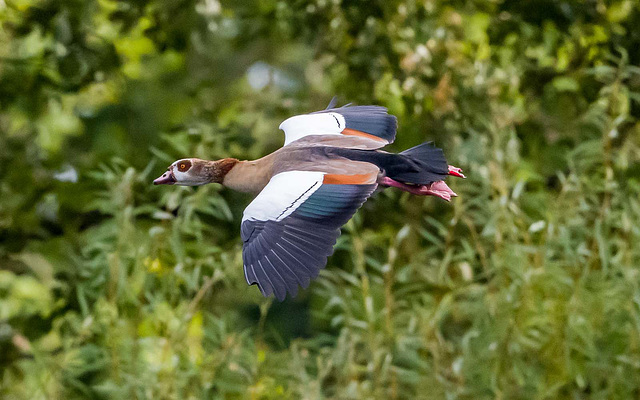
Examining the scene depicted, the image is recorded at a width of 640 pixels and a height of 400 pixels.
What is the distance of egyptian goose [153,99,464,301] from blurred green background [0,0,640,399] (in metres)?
1.12

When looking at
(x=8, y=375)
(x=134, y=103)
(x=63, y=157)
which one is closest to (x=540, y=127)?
(x=134, y=103)

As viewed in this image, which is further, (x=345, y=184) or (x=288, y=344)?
(x=288, y=344)

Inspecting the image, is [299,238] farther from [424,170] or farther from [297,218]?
[424,170]

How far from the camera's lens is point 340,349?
288 cm

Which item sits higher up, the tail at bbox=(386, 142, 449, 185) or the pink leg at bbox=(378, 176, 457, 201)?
the tail at bbox=(386, 142, 449, 185)

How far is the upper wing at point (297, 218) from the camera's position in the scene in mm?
1428

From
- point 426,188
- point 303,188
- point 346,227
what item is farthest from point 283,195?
point 346,227

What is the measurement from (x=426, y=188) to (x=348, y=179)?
219 mm

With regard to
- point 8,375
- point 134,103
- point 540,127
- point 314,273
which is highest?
point 314,273

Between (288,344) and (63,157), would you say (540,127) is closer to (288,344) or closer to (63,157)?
(288,344)

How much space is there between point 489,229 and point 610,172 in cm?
52

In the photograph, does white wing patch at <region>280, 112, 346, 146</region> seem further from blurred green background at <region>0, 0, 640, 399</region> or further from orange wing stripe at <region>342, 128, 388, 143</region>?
blurred green background at <region>0, 0, 640, 399</region>

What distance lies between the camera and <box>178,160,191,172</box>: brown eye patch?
5.14 ft

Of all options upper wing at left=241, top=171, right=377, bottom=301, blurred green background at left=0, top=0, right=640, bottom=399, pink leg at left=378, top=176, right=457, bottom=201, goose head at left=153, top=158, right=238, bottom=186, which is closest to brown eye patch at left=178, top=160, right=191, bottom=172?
goose head at left=153, top=158, right=238, bottom=186
